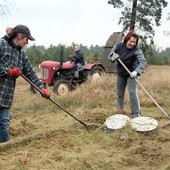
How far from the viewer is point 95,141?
577 centimetres

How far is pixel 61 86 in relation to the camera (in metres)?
13.3

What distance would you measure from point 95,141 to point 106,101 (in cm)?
390

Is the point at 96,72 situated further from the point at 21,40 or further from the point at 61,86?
the point at 21,40

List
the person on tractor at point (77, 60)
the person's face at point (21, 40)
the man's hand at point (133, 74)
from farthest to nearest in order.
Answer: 1. the person on tractor at point (77, 60)
2. the man's hand at point (133, 74)
3. the person's face at point (21, 40)

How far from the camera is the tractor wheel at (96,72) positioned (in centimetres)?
1431

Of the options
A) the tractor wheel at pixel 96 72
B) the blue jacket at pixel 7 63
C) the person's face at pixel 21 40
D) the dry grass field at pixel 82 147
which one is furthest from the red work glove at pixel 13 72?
the tractor wheel at pixel 96 72

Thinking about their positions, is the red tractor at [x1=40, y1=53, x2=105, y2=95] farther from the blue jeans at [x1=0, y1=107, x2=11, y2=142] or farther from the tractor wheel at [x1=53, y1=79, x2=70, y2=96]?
the blue jeans at [x1=0, y1=107, x2=11, y2=142]

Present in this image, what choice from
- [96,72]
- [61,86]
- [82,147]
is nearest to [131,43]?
[82,147]

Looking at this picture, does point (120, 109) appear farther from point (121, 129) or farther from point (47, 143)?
point (47, 143)

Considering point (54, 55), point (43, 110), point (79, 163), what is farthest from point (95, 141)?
point (54, 55)

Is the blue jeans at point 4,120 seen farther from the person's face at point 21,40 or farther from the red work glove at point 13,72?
the person's face at point 21,40

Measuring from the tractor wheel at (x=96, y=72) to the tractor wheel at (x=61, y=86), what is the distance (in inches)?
39.5

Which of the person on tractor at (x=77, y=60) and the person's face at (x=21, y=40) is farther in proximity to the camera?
the person on tractor at (x=77, y=60)

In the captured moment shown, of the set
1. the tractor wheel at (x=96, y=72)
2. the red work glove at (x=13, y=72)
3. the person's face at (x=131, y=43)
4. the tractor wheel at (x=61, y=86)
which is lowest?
the tractor wheel at (x=61, y=86)
